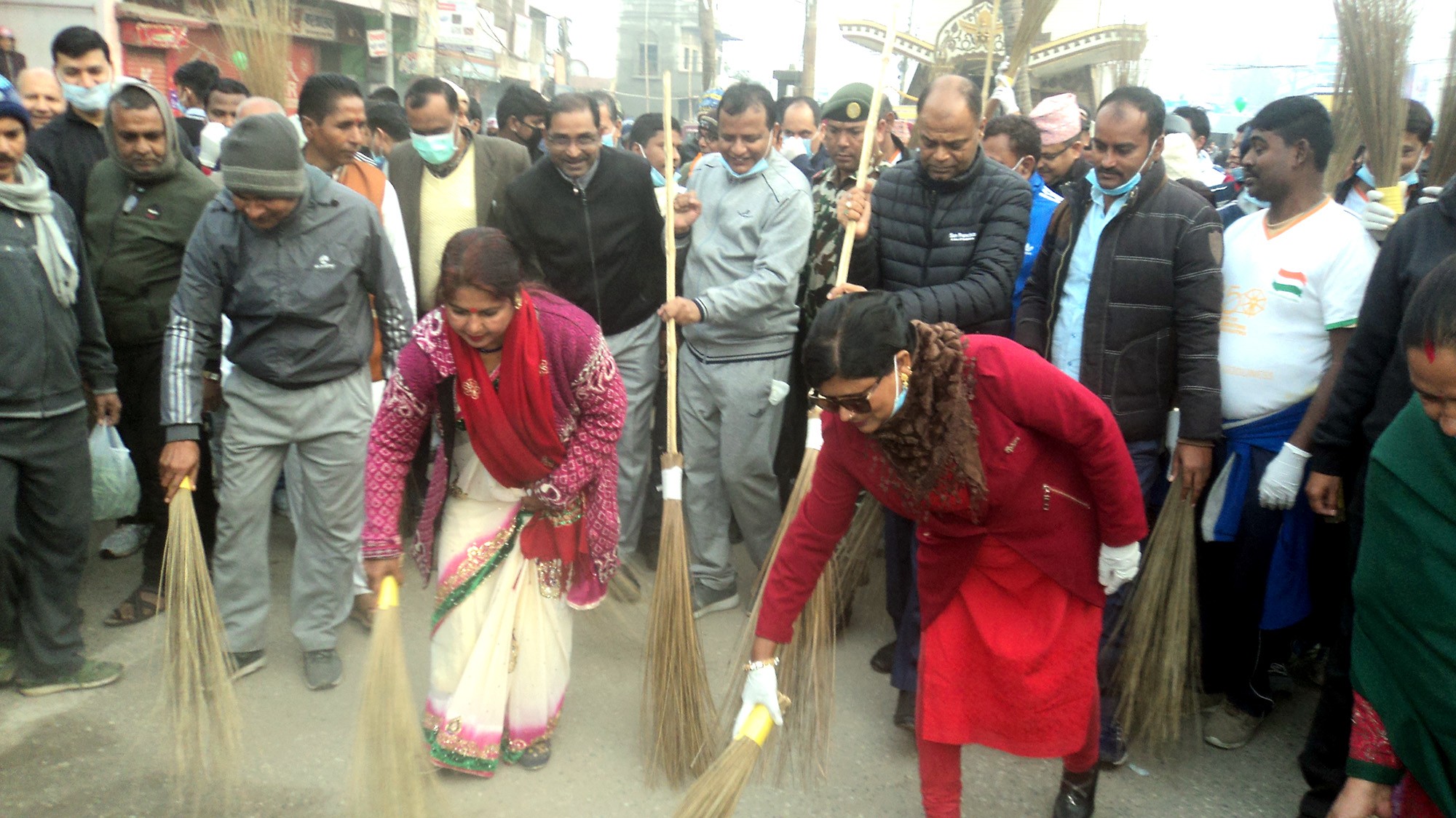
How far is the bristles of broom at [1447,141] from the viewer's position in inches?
122

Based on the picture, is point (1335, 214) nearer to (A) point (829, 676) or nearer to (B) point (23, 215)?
(A) point (829, 676)

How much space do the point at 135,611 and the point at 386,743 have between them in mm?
1902

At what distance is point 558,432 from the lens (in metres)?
2.87

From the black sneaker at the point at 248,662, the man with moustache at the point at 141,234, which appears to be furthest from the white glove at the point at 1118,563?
the man with moustache at the point at 141,234

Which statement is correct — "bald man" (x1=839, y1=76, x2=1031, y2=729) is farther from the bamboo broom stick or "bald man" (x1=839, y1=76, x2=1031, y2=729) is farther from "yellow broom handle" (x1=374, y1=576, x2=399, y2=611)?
"yellow broom handle" (x1=374, y1=576, x2=399, y2=611)

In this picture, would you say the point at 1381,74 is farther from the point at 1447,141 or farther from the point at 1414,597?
the point at 1414,597

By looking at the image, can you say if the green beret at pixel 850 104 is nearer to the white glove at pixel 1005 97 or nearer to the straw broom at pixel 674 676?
the white glove at pixel 1005 97

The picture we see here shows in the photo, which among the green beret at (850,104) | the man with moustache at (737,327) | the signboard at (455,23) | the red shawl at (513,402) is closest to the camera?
the red shawl at (513,402)

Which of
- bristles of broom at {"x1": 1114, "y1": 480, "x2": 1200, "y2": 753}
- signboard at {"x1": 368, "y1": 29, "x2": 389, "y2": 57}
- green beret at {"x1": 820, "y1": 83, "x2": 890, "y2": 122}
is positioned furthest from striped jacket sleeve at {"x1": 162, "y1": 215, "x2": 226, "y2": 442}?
signboard at {"x1": 368, "y1": 29, "x2": 389, "y2": 57}

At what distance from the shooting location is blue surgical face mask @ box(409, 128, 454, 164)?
166 inches

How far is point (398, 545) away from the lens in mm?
2742

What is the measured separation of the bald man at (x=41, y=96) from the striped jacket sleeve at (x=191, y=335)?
7.36 feet

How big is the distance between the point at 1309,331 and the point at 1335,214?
33 cm

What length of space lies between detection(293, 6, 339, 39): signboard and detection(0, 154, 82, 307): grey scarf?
1618cm
